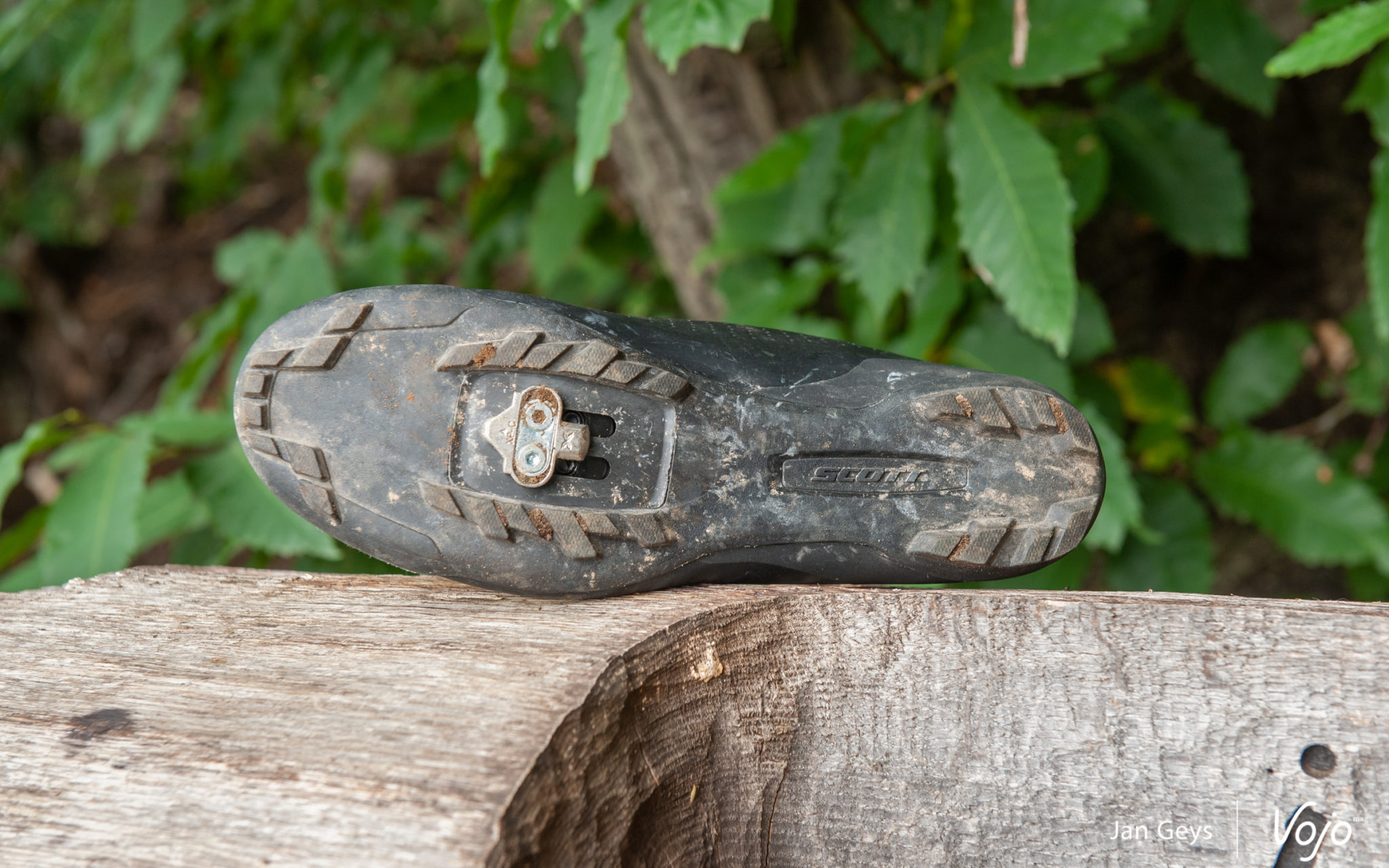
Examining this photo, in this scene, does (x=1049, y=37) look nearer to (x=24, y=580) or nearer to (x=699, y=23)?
(x=699, y=23)

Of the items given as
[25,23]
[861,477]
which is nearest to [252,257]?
[25,23]

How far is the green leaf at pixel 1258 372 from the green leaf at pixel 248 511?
5.59 feet

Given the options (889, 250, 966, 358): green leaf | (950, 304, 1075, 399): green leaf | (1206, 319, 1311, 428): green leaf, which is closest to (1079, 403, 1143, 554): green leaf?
(950, 304, 1075, 399): green leaf

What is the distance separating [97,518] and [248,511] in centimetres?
23

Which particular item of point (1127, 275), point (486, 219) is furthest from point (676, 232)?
point (1127, 275)

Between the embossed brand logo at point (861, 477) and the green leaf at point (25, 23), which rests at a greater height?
the green leaf at point (25, 23)

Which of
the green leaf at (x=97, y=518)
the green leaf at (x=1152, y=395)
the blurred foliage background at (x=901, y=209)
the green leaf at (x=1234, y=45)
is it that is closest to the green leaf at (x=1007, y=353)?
the blurred foliage background at (x=901, y=209)

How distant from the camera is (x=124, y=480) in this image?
136cm

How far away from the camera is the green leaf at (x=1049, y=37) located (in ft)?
4.17

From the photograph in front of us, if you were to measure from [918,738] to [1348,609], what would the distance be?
1.38 feet

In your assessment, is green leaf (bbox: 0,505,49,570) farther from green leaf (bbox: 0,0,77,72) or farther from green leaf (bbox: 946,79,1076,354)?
green leaf (bbox: 946,79,1076,354)

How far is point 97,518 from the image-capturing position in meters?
1.34

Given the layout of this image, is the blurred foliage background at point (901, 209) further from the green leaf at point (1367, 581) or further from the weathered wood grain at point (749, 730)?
the weathered wood grain at point (749, 730)

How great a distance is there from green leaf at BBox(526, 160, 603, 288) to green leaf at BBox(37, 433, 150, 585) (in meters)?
1.01
